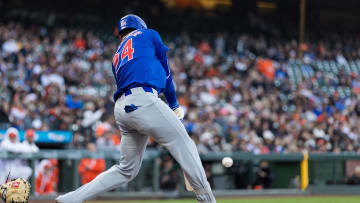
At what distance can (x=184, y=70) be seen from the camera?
18.2 metres

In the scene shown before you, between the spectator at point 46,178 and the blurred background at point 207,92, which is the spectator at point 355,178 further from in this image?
the spectator at point 46,178

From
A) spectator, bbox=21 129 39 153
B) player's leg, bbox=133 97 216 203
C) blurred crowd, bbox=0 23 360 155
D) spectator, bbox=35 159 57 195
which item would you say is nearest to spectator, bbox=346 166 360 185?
blurred crowd, bbox=0 23 360 155

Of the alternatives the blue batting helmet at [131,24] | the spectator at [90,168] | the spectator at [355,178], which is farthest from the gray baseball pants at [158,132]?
the spectator at [355,178]

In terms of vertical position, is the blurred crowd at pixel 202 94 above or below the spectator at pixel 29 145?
above

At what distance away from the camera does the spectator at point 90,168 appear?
1132 centimetres

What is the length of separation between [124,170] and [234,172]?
23.7 ft

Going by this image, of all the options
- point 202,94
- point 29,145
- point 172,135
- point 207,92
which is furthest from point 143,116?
point 207,92


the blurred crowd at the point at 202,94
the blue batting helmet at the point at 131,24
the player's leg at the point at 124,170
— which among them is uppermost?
the blurred crowd at the point at 202,94

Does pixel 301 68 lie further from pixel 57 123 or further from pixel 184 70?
pixel 57 123

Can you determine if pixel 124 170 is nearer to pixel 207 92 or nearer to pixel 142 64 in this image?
pixel 142 64

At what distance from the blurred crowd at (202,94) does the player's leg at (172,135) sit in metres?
7.32

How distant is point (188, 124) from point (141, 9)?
26.8 ft

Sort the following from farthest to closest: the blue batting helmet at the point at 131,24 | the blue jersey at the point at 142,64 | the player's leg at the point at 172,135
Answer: the blue batting helmet at the point at 131,24
the blue jersey at the point at 142,64
the player's leg at the point at 172,135

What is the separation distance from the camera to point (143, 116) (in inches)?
203
